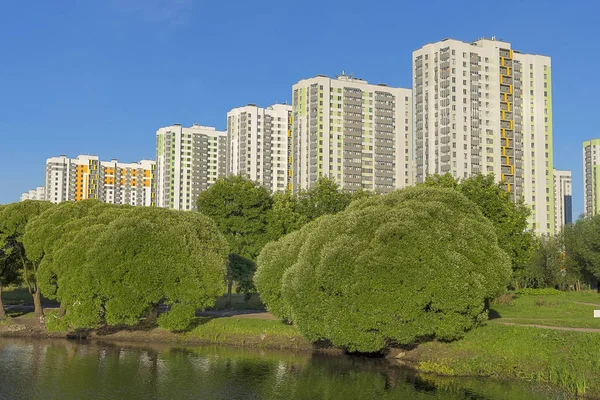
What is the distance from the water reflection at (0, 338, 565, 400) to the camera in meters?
42.6

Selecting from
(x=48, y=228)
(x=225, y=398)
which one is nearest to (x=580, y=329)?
(x=225, y=398)

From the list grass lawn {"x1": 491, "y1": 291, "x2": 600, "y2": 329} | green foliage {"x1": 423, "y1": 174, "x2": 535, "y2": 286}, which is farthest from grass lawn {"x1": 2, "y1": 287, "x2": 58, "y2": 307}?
grass lawn {"x1": 491, "y1": 291, "x2": 600, "y2": 329}

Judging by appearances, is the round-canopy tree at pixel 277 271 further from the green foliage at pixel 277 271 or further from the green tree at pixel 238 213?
the green tree at pixel 238 213

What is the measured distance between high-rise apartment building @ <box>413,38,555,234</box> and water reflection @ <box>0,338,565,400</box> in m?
114

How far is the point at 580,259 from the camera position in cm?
12075

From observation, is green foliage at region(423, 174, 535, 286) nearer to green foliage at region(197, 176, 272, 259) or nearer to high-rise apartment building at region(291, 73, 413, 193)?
green foliage at region(197, 176, 272, 259)

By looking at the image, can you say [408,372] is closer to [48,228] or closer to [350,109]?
[48,228]

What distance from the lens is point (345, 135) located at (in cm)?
19325

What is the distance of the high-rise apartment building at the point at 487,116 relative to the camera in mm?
163125

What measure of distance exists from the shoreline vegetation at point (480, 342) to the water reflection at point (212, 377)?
68.8 inches

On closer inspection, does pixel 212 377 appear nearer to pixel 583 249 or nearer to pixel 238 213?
pixel 238 213

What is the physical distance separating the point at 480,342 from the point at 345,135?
145551 millimetres

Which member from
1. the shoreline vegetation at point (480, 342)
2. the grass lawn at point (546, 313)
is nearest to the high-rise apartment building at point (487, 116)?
the grass lawn at point (546, 313)

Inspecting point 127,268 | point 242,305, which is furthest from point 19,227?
point 242,305
